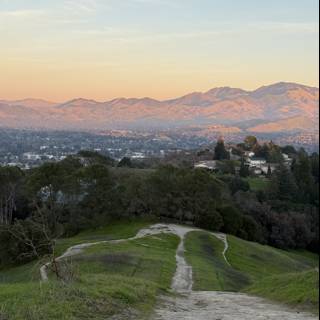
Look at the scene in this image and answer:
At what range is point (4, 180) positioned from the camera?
73.1 m

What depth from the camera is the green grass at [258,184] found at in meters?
102

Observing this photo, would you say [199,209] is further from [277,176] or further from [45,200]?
[277,176]

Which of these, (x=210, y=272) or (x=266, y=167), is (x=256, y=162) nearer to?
(x=266, y=167)

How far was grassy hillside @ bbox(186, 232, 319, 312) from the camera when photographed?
17.7 metres

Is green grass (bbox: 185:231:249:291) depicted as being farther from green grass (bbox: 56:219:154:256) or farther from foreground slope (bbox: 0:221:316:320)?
green grass (bbox: 56:219:154:256)

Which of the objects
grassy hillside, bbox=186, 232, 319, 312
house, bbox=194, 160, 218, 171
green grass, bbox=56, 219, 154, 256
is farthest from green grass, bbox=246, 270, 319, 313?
house, bbox=194, 160, 218, 171

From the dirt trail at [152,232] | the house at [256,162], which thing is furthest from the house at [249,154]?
the dirt trail at [152,232]

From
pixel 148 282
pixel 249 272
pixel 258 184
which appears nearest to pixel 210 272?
pixel 249 272

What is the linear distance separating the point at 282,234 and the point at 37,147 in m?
113

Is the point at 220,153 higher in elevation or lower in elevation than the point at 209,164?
higher

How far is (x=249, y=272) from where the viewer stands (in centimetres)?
4175

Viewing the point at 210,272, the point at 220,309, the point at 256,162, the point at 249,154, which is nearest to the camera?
the point at 220,309

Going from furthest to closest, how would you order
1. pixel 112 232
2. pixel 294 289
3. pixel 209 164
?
pixel 209 164 < pixel 112 232 < pixel 294 289

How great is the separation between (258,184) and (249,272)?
66068mm
